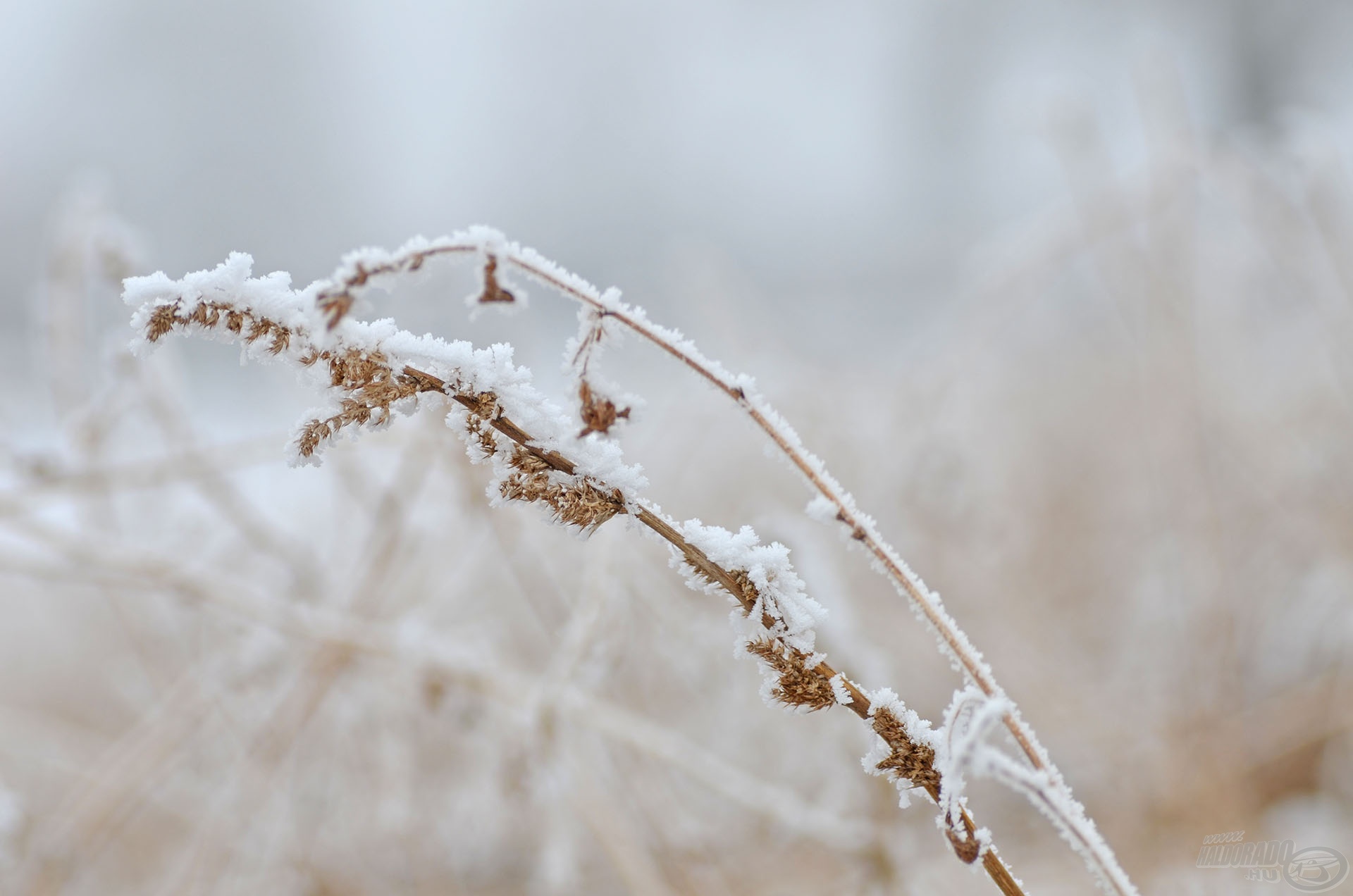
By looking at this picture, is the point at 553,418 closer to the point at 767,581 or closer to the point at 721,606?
the point at 767,581

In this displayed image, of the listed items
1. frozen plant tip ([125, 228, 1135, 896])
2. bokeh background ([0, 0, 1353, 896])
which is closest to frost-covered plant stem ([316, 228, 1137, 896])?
frozen plant tip ([125, 228, 1135, 896])

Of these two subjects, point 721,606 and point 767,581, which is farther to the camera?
point 721,606

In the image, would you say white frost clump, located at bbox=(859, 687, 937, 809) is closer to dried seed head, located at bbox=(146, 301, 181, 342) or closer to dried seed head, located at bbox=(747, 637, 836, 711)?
dried seed head, located at bbox=(747, 637, 836, 711)

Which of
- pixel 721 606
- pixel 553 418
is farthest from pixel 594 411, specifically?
pixel 721 606

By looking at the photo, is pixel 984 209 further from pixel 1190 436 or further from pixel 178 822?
pixel 178 822

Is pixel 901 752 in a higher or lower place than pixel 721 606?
lower

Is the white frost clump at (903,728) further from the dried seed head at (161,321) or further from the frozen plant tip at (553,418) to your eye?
the dried seed head at (161,321)

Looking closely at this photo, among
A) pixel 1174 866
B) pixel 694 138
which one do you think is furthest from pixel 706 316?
pixel 694 138
